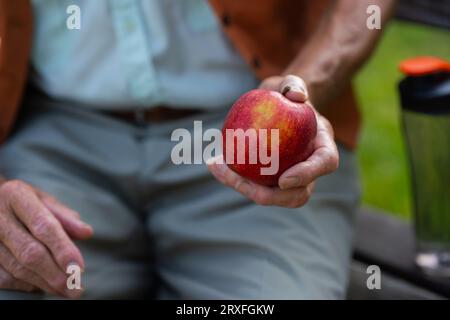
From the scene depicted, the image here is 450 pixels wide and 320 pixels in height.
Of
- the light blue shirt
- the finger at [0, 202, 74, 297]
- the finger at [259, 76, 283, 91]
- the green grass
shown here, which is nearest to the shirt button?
the light blue shirt

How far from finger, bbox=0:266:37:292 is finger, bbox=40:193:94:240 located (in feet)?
0.29

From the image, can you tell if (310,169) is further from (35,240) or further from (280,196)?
(35,240)

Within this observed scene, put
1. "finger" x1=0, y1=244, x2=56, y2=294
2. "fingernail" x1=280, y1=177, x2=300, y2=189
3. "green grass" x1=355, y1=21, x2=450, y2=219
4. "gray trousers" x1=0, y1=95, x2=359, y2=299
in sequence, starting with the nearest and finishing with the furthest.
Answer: "fingernail" x1=280, y1=177, x2=300, y2=189 < "finger" x1=0, y1=244, x2=56, y2=294 < "gray trousers" x1=0, y1=95, x2=359, y2=299 < "green grass" x1=355, y1=21, x2=450, y2=219

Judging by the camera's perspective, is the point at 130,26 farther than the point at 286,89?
Yes

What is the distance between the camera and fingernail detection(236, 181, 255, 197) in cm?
107

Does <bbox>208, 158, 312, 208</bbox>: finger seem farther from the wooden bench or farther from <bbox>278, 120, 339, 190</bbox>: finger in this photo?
the wooden bench

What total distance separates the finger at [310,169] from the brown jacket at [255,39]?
1.05ft

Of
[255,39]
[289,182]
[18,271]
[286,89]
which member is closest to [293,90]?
[286,89]

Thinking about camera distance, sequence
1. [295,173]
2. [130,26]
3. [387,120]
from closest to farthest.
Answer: [295,173] < [130,26] < [387,120]

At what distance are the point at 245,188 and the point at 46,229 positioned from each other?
0.25m

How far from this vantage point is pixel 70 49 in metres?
1.33

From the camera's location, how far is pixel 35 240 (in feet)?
3.68

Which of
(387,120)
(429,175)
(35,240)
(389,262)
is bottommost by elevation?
(387,120)
